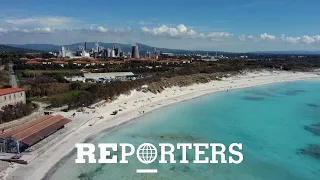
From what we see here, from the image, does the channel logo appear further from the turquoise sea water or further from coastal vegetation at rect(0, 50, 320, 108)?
coastal vegetation at rect(0, 50, 320, 108)

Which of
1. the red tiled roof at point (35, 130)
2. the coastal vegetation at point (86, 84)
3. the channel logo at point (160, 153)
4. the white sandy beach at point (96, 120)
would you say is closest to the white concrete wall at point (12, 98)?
the coastal vegetation at point (86, 84)

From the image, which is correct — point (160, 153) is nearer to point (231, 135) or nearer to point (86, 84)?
point (231, 135)

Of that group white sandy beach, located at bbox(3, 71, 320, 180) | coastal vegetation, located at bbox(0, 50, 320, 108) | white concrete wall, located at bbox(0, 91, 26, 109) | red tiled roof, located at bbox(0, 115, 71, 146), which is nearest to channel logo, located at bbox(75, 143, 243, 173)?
white sandy beach, located at bbox(3, 71, 320, 180)

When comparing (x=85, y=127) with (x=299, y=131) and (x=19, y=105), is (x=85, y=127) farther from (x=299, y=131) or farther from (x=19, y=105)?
(x=299, y=131)

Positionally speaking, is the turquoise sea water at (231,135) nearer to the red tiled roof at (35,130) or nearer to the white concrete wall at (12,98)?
the red tiled roof at (35,130)

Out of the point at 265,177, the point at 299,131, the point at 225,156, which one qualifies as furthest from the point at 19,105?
the point at 299,131

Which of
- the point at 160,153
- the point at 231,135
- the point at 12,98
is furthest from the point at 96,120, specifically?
the point at 231,135
